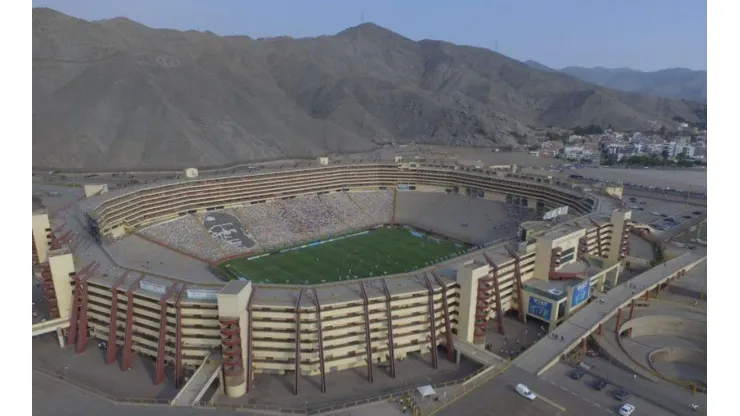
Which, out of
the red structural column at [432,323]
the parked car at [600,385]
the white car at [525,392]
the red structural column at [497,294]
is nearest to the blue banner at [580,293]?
the red structural column at [497,294]

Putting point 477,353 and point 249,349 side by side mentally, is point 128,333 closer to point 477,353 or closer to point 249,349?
point 249,349

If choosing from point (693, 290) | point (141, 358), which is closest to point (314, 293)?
point (141, 358)

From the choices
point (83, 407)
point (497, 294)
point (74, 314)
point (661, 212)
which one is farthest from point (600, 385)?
point (661, 212)

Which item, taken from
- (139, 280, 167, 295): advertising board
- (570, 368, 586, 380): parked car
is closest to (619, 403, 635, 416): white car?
(570, 368, 586, 380): parked car

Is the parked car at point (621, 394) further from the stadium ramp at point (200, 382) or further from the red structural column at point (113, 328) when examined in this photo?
the red structural column at point (113, 328)

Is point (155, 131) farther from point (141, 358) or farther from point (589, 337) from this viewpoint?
point (589, 337)
